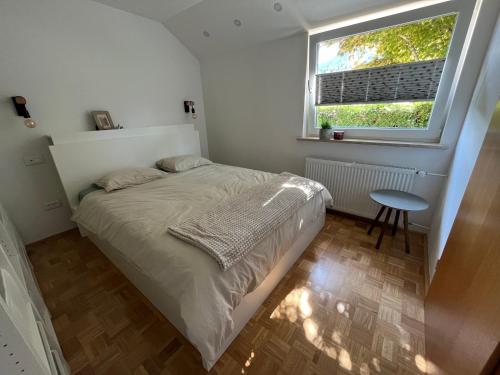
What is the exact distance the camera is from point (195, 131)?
10.8 ft

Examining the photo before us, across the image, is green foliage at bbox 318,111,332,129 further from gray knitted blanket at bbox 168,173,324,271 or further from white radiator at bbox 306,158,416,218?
gray knitted blanket at bbox 168,173,324,271

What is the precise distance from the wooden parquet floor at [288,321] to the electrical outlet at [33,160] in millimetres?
971

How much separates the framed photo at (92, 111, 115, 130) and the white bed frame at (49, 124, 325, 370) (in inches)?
4.2

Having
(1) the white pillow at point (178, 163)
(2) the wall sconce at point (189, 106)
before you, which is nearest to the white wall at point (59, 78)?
(2) the wall sconce at point (189, 106)

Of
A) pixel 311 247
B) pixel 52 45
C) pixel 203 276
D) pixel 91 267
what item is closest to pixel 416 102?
pixel 311 247

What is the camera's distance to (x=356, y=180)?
238 centimetres

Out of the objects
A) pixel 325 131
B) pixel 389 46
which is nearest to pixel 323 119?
pixel 325 131

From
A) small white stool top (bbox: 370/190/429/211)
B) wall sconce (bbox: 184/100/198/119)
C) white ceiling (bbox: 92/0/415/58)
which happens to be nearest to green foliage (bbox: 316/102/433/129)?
small white stool top (bbox: 370/190/429/211)

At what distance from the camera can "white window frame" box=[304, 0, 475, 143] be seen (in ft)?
5.56

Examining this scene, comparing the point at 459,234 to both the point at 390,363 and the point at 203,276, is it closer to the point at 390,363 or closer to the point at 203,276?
the point at 390,363

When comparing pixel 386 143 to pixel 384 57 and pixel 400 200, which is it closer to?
pixel 400 200

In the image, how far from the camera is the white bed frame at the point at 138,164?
1343 mm

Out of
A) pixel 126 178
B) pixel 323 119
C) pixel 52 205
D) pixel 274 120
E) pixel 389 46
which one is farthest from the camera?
pixel 274 120

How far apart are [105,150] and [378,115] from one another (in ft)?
10.1
